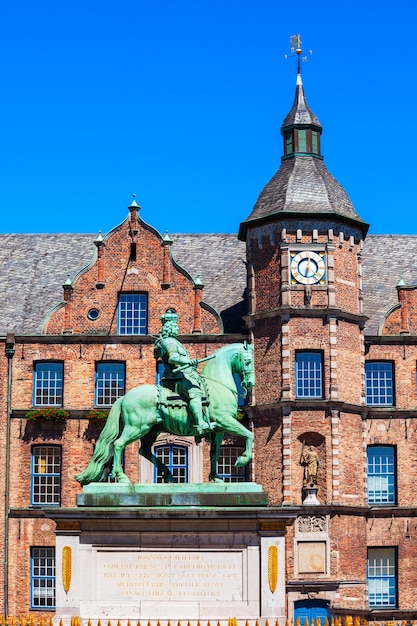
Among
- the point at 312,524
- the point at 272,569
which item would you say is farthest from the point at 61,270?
the point at 272,569

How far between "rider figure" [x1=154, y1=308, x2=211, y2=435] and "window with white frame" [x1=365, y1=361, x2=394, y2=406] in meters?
21.1

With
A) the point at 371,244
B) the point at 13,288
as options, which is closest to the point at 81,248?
the point at 13,288

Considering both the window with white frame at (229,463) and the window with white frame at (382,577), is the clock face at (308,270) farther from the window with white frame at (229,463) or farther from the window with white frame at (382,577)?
the window with white frame at (382,577)

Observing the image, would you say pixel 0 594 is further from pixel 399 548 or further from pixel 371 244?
pixel 371 244

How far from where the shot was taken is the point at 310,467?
4519 centimetres

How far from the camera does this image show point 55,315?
49.1 m

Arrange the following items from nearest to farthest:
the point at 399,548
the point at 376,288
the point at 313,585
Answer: the point at 313,585, the point at 399,548, the point at 376,288

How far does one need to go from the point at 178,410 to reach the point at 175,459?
63.9 ft

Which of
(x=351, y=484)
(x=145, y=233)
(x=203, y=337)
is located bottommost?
(x=351, y=484)

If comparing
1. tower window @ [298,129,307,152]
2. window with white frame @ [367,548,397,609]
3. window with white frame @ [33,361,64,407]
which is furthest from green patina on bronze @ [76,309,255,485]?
tower window @ [298,129,307,152]

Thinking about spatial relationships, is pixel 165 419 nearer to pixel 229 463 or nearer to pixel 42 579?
pixel 229 463

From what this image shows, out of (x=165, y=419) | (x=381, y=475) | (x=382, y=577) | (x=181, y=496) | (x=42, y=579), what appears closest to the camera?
(x=181, y=496)

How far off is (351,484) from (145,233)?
12588 millimetres

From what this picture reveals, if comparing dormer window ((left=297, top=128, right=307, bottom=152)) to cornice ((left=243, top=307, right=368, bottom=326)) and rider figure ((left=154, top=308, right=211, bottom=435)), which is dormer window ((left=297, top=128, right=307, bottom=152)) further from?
rider figure ((left=154, top=308, right=211, bottom=435))
